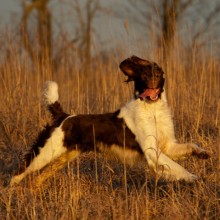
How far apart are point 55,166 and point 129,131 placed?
827mm

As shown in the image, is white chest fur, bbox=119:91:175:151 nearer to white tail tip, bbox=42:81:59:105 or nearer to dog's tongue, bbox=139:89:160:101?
dog's tongue, bbox=139:89:160:101

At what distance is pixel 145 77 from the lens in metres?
4.18

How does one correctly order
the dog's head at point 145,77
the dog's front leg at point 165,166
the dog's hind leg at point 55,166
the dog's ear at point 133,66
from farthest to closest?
the dog's hind leg at point 55,166
the dog's ear at point 133,66
the dog's head at point 145,77
the dog's front leg at point 165,166

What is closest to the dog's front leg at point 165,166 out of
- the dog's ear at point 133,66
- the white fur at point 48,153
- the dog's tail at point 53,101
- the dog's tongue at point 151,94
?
the dog's tongue at point 151,94

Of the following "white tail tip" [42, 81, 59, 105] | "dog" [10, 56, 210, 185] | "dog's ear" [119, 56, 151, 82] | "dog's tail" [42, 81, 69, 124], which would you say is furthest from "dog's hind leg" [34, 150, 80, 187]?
"dog's ear" [119, 56, 151, 82]

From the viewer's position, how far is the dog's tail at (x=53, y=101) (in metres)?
4.53

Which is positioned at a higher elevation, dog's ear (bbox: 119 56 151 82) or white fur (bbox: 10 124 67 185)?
dog's ear (bbox: 119 56 151 82)

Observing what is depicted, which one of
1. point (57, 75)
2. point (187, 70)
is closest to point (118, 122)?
point (187, 70)

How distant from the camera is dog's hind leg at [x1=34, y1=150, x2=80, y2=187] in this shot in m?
4.50

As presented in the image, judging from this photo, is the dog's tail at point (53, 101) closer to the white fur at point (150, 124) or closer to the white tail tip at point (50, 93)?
the white tail tip at point (50, 93)

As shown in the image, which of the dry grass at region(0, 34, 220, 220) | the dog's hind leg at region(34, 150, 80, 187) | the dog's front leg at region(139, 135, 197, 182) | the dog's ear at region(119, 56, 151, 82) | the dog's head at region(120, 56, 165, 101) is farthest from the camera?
the dog's hind leg at region(34, 150, 80, 187)

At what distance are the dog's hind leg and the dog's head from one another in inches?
31.1

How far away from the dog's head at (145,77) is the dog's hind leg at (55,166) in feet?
2.60

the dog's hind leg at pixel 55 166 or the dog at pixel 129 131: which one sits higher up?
the dog at pixel 129 131
